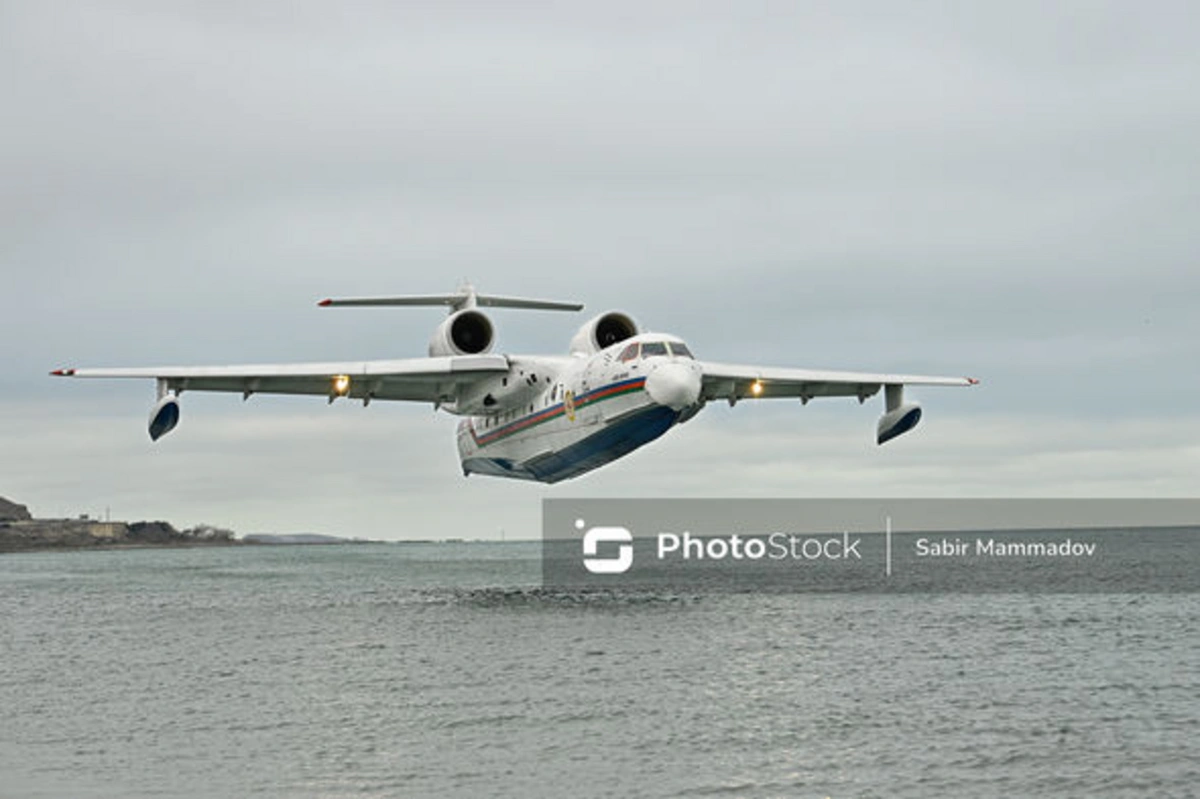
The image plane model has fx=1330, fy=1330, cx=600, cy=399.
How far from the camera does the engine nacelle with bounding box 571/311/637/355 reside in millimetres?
40781

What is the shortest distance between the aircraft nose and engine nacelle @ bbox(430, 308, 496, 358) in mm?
11891

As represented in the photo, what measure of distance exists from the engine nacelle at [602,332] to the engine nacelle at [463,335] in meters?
4.62

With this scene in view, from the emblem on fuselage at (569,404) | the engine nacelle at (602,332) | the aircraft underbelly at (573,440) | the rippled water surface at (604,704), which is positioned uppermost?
the engine nacelle at (602,332)

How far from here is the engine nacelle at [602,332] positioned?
4078cm

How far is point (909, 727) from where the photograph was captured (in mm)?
20281

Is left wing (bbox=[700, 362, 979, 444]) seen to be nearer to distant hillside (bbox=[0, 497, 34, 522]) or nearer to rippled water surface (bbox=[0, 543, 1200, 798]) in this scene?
rippled water surface (bbox=[0, 543, 1200, 798])

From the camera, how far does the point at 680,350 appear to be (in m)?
34.8

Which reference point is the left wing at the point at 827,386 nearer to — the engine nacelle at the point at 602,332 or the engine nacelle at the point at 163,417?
the engine nacelle at the point at 602,332

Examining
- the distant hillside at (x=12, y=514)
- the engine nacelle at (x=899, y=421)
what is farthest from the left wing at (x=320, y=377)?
the distant hillside at (x=12, y=514)

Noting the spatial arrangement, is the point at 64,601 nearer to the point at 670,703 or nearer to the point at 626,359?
the point at 626,359

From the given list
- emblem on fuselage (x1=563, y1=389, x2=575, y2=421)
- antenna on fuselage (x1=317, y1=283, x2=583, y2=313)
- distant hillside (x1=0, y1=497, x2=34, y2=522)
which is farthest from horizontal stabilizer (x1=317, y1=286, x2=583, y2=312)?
distant hillside (x1=0, y1=497, x2=34, y2=522)

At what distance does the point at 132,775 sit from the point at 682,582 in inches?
1680

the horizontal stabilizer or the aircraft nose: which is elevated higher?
the horizontal stabilizer

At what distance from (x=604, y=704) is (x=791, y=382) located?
21649 mm
